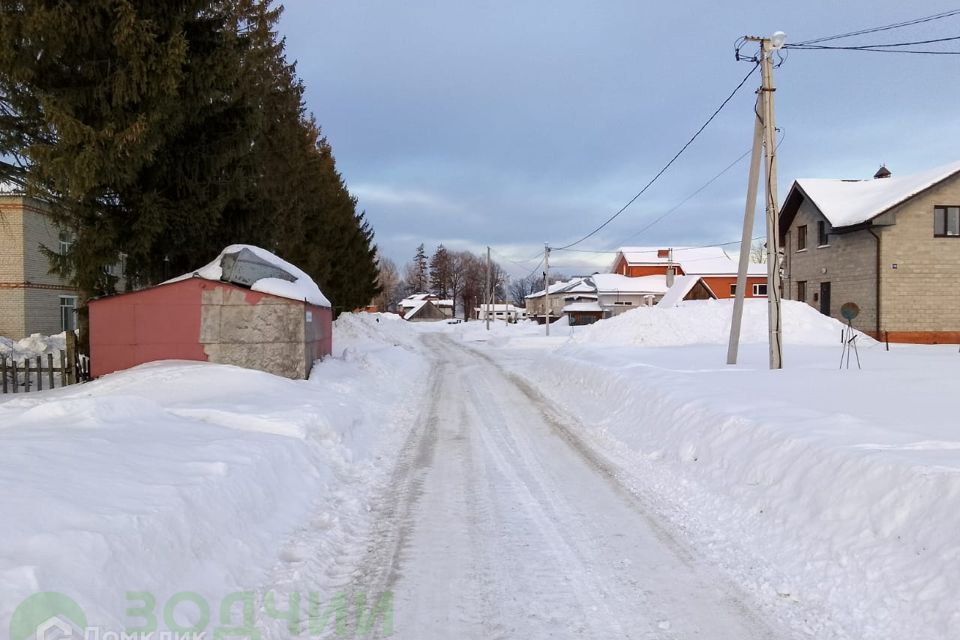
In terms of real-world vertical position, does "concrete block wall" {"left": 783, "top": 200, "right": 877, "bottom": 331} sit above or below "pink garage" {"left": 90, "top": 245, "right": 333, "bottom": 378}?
above

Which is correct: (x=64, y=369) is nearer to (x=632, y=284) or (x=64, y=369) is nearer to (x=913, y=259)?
(x=913, y=259)

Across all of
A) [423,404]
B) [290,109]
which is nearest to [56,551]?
[423,404]

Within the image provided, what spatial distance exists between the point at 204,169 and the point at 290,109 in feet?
30.6

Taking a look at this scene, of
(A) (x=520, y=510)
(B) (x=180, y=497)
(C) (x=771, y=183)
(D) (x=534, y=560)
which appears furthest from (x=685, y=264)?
(B) (x=180, y=497)

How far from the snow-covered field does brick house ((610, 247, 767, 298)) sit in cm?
5114

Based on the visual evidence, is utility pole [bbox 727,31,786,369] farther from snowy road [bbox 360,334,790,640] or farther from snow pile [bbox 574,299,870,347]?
snow pile [bbox 574,299,870,347]

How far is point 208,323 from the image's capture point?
1230 centimetres

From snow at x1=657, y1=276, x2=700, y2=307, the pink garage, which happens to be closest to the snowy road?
the pink garage

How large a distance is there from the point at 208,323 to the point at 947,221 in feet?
95.5

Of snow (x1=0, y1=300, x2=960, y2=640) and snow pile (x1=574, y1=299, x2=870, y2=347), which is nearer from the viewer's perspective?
snow (x1=0, y1=300, x2=960, y2=640)

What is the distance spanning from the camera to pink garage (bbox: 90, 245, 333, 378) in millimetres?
12258

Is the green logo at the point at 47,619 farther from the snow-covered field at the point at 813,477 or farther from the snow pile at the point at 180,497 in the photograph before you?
the snow-covered field at the point at 813,477

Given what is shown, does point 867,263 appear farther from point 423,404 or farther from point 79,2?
point 79,2

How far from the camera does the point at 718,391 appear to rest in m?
9.80
